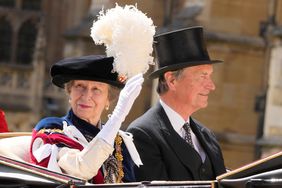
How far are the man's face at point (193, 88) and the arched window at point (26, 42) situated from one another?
Result: 17483 mm

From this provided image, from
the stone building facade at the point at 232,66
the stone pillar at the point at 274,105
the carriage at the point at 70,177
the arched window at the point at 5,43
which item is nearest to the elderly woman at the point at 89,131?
the carriage at the point at 70,177

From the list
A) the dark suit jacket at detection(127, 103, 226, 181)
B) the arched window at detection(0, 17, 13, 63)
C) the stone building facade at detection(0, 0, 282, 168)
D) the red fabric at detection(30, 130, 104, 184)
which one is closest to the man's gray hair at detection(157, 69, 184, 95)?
the dark suit jacket at detection(127, 103, 226, 181)

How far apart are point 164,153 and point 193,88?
37cm

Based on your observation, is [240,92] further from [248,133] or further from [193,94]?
[193,94]

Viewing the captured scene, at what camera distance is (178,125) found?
6480 mm

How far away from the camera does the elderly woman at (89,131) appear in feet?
18.1

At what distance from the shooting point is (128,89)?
5582mm

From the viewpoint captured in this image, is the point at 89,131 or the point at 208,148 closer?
the point at 89,131

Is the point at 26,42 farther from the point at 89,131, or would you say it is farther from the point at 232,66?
the point at 89,131

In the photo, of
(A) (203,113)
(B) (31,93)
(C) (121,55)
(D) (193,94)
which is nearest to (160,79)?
(D) (193,94)

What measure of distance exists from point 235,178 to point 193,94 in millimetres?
1472

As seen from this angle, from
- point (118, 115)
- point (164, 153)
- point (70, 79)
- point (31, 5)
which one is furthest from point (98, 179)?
point (31, 5)

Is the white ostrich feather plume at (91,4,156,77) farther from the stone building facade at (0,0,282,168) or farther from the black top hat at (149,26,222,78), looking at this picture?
the stone building facade at (0,0,282,168)

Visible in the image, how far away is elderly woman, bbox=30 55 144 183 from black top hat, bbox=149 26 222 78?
0.65 metres
